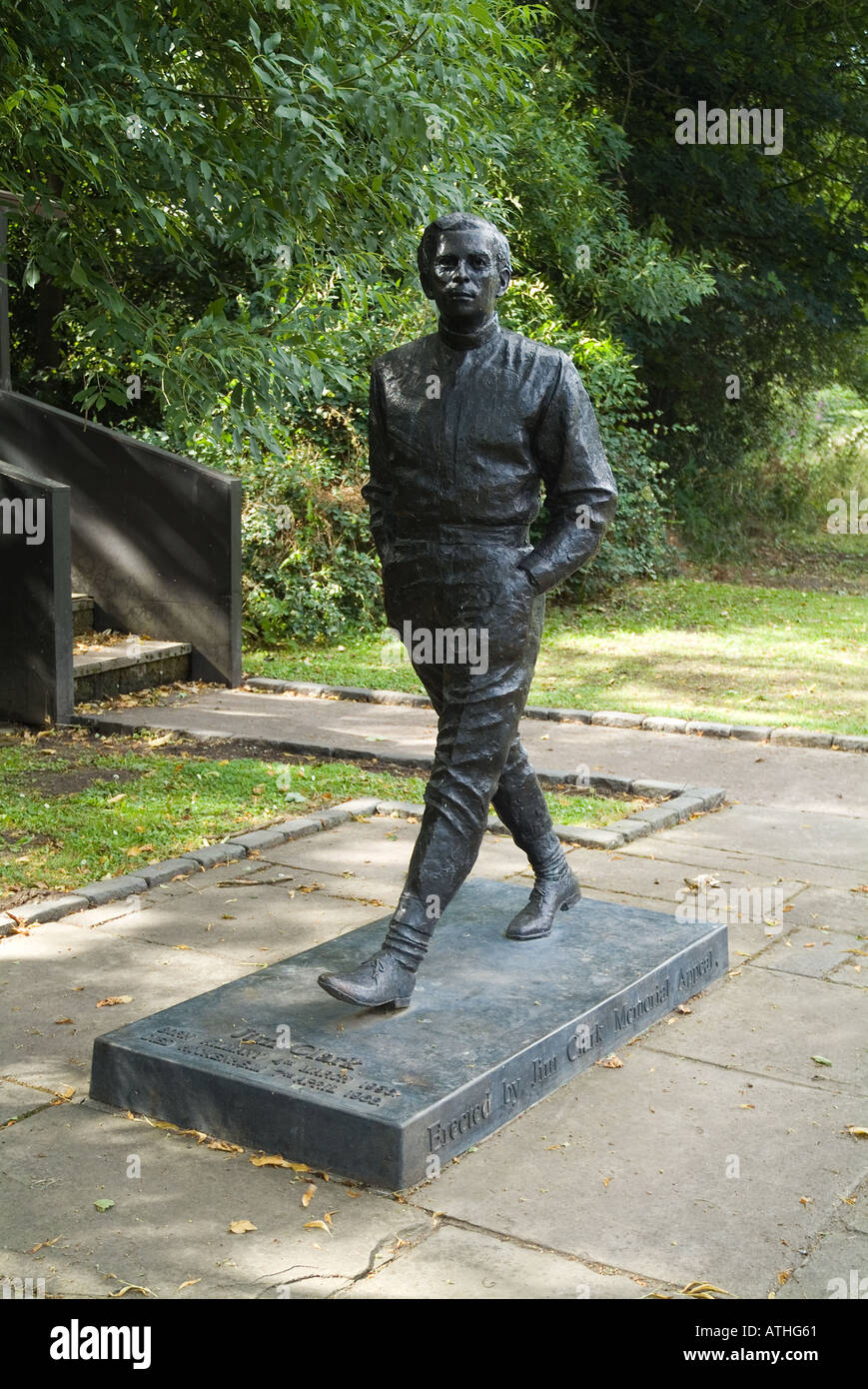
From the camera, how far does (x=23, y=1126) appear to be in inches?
166

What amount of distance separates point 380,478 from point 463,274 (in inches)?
28.4

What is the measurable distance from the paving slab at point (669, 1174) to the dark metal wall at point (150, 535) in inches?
282

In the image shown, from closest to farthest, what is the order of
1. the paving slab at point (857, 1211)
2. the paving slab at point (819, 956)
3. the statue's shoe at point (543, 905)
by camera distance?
the paving slab at point (857, 1211), the statue's shoe at point (543, 905), the paving slab at point (819, 956)

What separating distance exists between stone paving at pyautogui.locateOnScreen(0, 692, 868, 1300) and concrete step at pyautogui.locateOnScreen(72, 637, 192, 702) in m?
4.03

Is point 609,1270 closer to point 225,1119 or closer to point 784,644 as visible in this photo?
point 225,1119

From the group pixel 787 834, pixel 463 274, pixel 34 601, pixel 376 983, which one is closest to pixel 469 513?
pixel 463 274

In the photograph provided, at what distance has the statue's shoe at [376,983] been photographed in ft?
14.4

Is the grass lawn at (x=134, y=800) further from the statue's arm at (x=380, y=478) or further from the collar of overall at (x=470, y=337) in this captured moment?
the collar of overall at (x=470, y=337)

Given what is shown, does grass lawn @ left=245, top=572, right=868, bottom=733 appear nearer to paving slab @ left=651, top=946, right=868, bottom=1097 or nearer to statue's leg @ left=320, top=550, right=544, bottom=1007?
paving slab @ left=651, top=946, right=868, bottom=1097

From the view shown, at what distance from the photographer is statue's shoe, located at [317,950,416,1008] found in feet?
14.4

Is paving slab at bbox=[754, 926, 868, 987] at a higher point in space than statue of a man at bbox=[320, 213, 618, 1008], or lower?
lower

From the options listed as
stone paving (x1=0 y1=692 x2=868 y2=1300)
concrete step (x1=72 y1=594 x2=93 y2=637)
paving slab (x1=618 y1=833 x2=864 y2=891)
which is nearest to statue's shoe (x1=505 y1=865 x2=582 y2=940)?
stone paving (x1=0 y1=692 x2=868 y2=1300)

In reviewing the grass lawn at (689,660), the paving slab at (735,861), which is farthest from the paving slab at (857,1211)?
Result: the grass lawn at (689,660)

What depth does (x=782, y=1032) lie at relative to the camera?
5.02 meters
